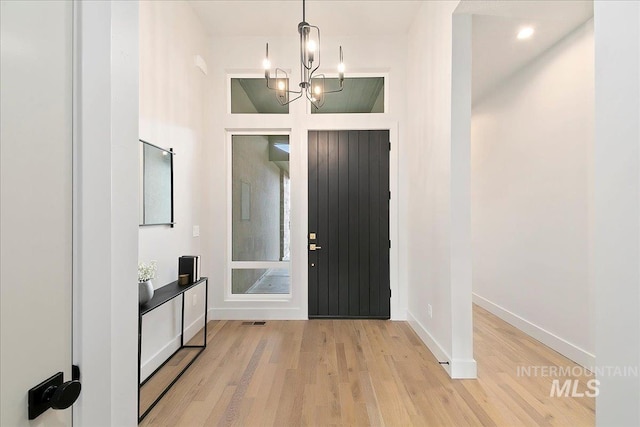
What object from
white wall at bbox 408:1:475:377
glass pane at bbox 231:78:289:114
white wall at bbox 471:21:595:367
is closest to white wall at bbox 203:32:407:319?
glass pane at bbox 231:78:289:114

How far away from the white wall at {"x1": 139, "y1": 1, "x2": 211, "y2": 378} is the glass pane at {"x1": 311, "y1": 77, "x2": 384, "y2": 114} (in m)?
1.50

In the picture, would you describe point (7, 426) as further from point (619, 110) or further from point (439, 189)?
point (439, 189)

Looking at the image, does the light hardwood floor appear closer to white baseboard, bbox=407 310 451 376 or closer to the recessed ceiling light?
white baseboard, bbox=407 310 451 376

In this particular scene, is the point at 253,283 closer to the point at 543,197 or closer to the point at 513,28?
the point at 543,197

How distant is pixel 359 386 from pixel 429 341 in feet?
3.29

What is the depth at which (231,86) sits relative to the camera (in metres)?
3.76

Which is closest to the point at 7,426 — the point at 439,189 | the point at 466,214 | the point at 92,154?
the point at 92,154

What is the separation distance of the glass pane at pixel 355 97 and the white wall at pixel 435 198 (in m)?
0.43

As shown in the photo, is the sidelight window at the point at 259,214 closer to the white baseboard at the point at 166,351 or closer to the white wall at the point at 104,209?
the white baseboard at the point at 166,351

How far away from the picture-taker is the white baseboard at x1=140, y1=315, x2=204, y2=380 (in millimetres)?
2270

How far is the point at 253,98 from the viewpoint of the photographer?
3762mm

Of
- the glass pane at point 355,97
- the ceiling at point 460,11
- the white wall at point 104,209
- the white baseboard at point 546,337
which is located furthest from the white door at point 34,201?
the glass pane at point 355,97

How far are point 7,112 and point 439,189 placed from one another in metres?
2.67

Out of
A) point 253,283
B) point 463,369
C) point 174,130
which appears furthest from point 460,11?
point 253,283
